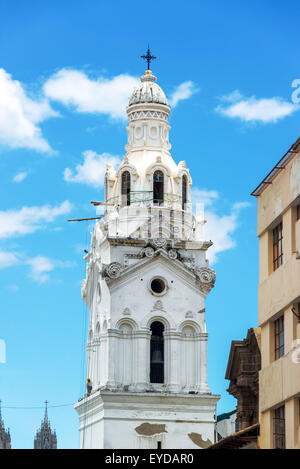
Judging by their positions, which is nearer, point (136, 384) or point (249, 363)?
point (249, 363)

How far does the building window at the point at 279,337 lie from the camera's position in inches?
1935

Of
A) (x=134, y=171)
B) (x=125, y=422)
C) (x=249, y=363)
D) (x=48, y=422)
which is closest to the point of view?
(x=249, y=363)

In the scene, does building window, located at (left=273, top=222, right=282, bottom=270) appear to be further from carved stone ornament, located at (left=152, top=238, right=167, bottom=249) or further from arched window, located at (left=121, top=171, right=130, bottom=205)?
arched window, located at (left=121, top=171, right=130, bottom=205)

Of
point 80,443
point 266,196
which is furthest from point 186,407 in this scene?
point 266,196

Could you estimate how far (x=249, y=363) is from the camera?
2269 inches

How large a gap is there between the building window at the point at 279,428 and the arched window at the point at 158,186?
4758cm

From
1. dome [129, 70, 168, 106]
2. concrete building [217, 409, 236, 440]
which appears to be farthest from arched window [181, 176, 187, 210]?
concrete building [217, 409, 236, 440]

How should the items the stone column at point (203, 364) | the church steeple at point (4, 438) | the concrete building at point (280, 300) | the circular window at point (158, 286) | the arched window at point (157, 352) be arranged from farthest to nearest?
the church steeple at point (4, 438)
the circular window at point (158, 286)
the arched window at point (157, 352)
the stone column at point (203, 364)
the concrete building at point (280, 300)

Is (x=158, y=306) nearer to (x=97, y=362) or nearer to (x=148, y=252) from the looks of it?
(x=148, y=252)

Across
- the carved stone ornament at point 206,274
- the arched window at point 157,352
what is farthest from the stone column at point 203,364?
the carved stone ornament at point 206,274

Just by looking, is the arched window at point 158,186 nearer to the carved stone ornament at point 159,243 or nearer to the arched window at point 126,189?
the arched window at point 126,189
